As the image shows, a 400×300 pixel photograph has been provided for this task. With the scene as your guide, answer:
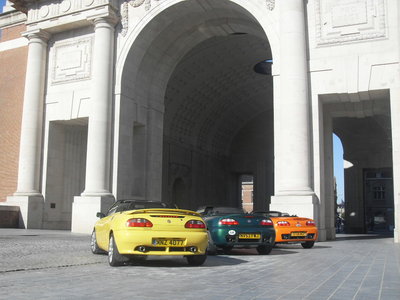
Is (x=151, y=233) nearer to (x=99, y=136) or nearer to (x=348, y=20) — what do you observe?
(x=348, y=20)

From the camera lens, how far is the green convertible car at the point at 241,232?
411 inches

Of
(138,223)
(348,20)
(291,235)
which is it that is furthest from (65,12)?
(138,223)

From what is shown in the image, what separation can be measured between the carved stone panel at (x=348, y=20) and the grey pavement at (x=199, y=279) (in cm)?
1064

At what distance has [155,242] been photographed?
7.61 meters

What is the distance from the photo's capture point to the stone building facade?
17.3 m

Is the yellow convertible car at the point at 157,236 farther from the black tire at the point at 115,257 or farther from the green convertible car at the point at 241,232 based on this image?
the green convertible car at the point at 241,232

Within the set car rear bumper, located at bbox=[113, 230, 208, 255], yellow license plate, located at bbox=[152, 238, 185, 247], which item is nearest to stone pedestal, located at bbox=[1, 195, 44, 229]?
car rear bumper, located at bbox=[113, 230, 208, 255]

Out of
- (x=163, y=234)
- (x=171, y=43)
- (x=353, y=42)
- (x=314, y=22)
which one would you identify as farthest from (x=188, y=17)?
(x=163, y=234)

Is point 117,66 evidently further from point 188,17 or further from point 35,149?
point 35,149

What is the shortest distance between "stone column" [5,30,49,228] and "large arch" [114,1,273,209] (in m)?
4.53

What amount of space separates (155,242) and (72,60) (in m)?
17.4

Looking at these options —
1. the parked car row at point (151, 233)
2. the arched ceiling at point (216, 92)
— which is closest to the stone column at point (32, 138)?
the arched ceiling at point (216, 92)

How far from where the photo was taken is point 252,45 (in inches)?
1182

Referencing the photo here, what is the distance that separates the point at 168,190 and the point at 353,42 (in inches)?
724
